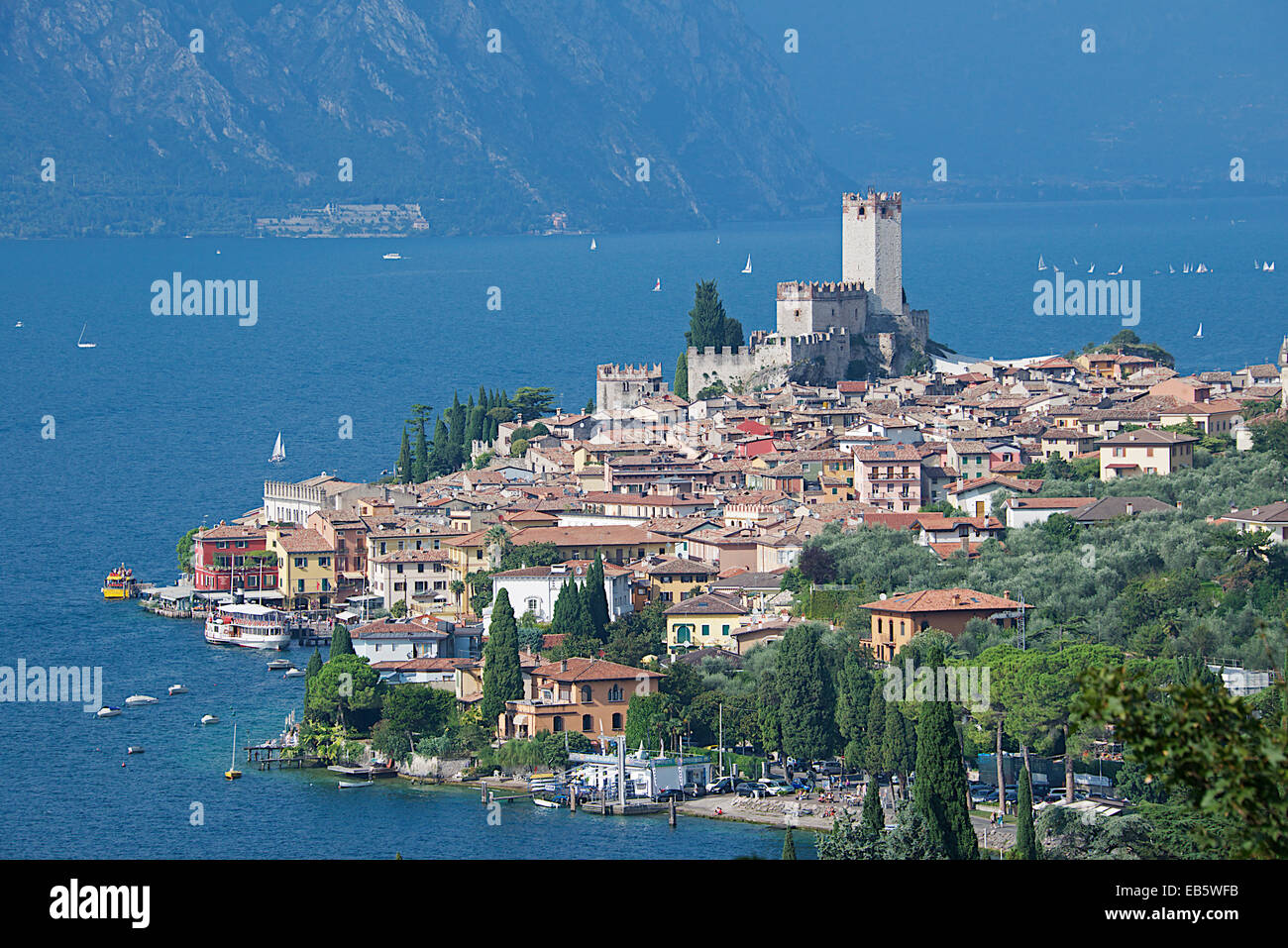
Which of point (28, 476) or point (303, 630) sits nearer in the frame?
point (303, 630)

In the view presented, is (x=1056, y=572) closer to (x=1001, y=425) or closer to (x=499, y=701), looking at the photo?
(x=499, y=701)

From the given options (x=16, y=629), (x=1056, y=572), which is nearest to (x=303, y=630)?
(x=16, y=629)

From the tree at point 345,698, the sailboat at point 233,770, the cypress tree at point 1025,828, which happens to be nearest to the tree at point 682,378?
the tree at point 345,698

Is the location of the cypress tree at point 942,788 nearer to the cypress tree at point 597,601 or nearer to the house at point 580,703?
the house at point 580,703

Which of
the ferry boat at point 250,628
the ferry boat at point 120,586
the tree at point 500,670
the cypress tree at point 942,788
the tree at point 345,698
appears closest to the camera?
the cypress tree at point 942,788

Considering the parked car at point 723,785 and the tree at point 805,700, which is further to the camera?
the tree at point 805,700

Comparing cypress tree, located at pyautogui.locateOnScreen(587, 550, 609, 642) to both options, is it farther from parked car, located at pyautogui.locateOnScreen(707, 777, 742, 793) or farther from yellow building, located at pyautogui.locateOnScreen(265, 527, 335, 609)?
yellow building, located at pyautogui.locateOnScreen(265, 527, 335, 609)
